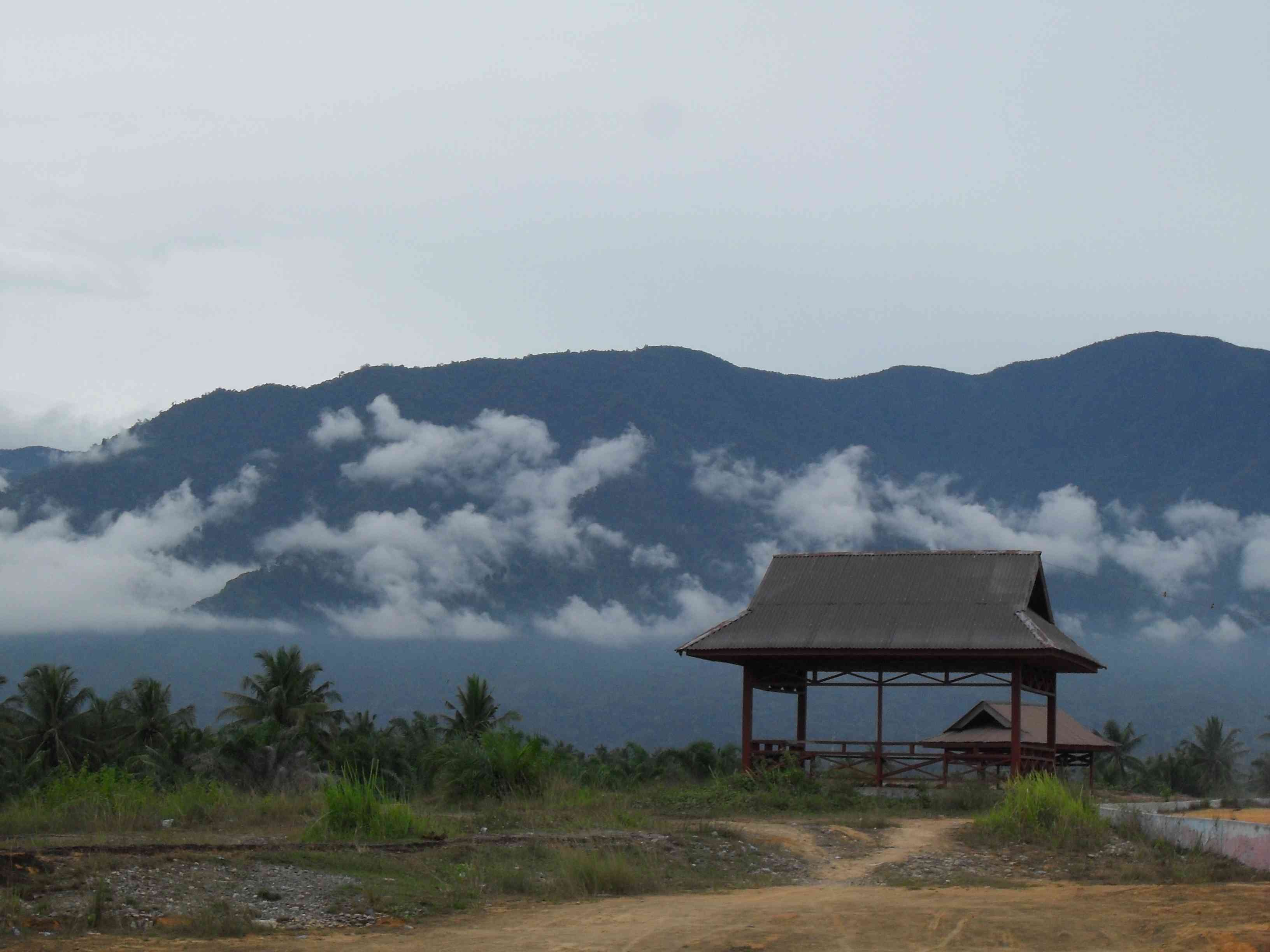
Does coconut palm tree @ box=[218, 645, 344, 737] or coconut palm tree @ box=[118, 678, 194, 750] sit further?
coconut palm tree @ box=[118, 678, 194, 750]

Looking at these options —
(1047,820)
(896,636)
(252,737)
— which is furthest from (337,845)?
(252,737)

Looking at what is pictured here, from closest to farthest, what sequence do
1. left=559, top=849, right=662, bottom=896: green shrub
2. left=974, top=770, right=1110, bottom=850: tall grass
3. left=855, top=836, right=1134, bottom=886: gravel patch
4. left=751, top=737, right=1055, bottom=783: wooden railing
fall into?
left=559, top=849, right=662, bottom=896: green shrub
left=855, top=836, right=1134, bottom=886: gravel patch
left=974, top=770, right=1110, bottom=850: tall grass
left=751, top=737, right=1055, bottom=783: wooden railing

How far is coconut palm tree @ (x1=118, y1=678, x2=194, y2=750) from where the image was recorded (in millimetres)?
58188

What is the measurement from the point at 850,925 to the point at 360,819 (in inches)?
265

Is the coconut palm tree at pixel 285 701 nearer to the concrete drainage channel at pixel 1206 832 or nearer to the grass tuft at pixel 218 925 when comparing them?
the concrete drainage channel at pixel 1206 832

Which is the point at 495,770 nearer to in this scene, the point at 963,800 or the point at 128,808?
the point at 128,808

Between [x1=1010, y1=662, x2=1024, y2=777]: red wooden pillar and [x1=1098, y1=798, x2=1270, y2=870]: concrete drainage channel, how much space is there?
6183 millimetres

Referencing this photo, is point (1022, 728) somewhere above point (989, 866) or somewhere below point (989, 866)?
above

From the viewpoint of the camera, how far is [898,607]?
28594 millimetres

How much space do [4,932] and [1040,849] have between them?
11.6m

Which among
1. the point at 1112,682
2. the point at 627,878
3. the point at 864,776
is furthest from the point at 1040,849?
the point at 1112,682

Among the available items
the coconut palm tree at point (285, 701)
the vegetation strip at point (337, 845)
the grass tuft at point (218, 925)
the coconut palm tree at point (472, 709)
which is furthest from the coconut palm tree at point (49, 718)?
the grass tuft at point (218, 925)

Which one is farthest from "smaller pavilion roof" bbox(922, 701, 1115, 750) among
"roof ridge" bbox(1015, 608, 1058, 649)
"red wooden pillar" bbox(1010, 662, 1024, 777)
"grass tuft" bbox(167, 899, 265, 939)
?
"grass tuft" bbox(167, 899, 265, 939)

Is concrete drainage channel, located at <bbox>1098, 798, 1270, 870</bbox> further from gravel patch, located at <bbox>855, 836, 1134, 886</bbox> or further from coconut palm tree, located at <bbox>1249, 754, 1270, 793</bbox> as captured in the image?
coconut palm tree, located at <bbox>1249, 754, 1270, 793</bbox>
